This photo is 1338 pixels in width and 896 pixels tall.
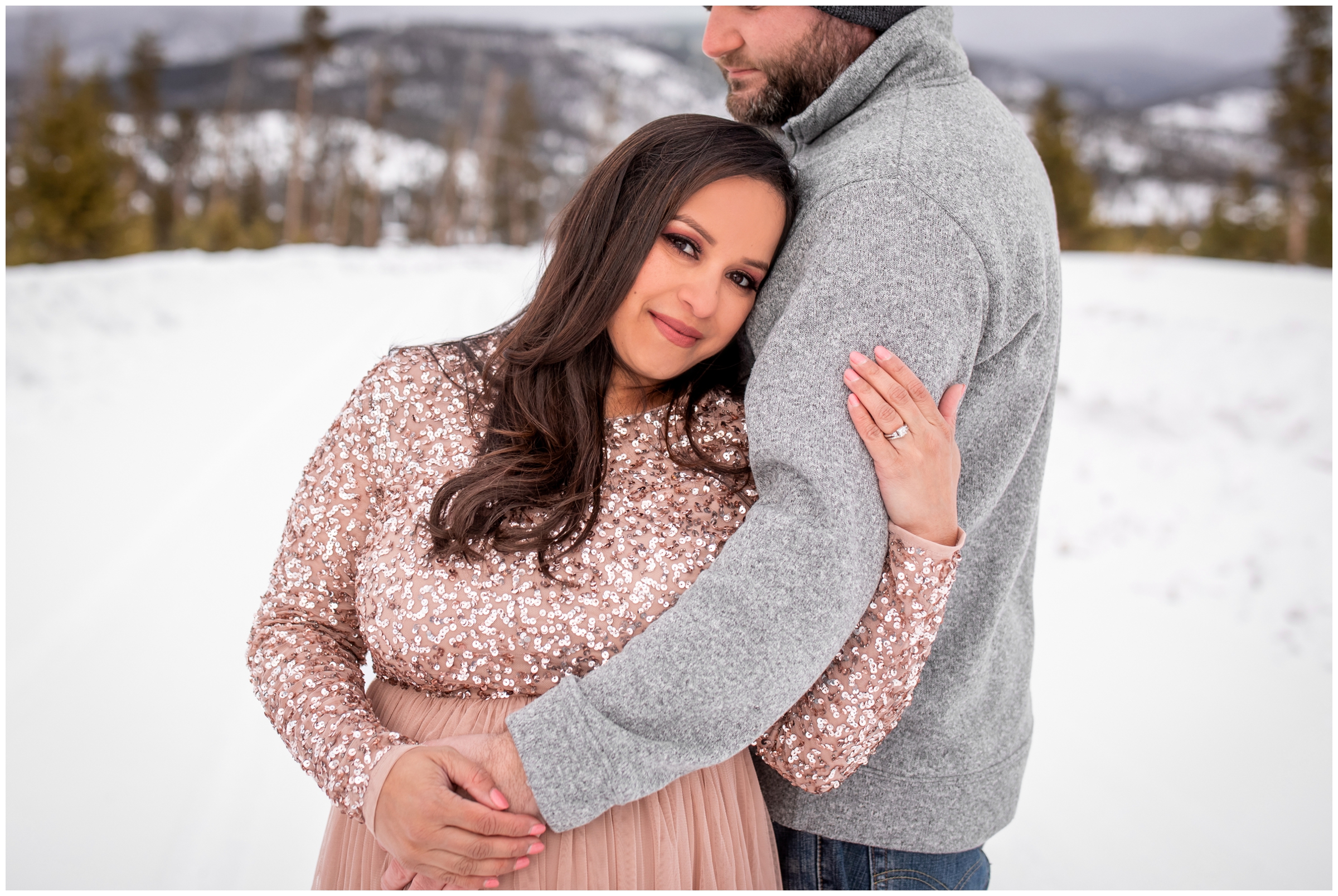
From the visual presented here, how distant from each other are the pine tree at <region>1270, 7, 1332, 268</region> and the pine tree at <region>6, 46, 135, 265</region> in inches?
875

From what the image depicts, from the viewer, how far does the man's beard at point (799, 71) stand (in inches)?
65.2

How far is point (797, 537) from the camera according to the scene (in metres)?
1.23

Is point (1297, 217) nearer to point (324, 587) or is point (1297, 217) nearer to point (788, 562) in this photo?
point (788, 562)

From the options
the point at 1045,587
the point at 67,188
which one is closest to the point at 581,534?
the point at 1045,587

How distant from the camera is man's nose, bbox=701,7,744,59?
1.72 meters

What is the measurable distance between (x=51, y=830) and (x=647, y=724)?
255 cm

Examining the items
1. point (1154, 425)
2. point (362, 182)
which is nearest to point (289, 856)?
point (1154, 425)

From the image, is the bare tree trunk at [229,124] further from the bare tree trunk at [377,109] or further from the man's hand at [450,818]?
the man's hand at [450,818]

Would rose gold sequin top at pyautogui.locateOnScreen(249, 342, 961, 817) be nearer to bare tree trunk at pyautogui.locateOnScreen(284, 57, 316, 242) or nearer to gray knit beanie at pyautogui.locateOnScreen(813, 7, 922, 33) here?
gray knit beanie at pyautogui.locateOnScreen(813, 7, 922, 33)

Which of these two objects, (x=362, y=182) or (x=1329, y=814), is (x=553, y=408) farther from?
(x=362, y=182)

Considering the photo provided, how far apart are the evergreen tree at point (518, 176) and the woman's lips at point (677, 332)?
3206 cm

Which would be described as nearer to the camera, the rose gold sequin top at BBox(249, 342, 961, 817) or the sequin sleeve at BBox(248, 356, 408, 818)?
the rose gold sequin top at BBox(249, 342, 961, 817)

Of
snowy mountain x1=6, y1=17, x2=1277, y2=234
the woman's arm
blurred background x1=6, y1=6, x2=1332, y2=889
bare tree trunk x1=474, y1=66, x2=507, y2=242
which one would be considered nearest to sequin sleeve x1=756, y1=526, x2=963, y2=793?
the woman's arm

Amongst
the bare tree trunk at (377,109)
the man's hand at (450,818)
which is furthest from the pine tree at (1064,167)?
the man's hand at (450,818)
